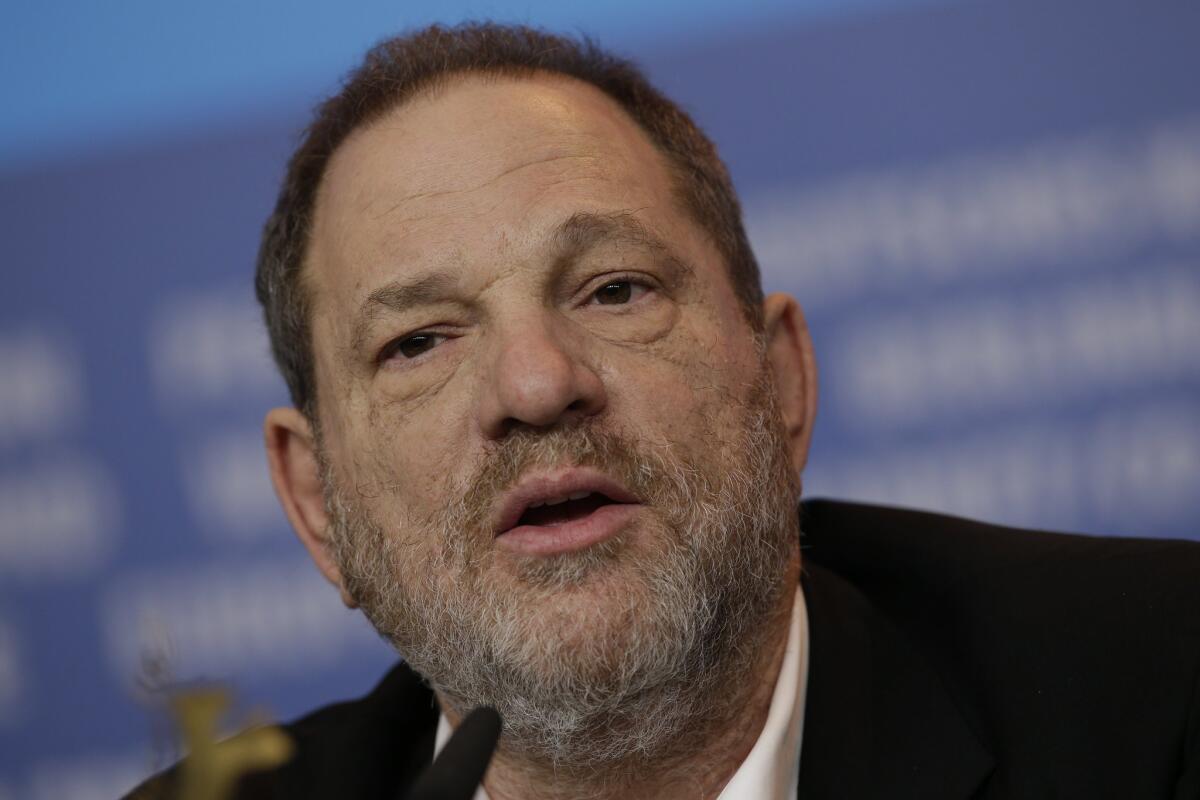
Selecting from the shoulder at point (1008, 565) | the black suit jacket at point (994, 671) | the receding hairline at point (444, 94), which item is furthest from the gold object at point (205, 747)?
the shoulder at point (1008, 565)

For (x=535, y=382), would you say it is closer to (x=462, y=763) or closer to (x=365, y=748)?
(x=462, y=763)

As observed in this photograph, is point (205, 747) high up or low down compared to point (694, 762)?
up

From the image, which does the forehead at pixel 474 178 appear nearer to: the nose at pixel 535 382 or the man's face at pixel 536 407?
the man's face at pixel 536 407

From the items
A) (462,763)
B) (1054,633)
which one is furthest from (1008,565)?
(462,763)

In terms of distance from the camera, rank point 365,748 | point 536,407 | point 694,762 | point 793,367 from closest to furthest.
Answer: point 536,407
point 694,762
point 793,367
point 365,748

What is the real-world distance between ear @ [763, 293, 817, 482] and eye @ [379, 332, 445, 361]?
25.6 inches

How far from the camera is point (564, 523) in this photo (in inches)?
80.4

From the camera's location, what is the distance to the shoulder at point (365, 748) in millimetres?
2805

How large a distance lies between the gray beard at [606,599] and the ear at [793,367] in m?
0.20

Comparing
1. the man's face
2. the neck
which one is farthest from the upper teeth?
the neck

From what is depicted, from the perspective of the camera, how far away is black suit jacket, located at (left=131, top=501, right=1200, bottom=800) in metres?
2.25

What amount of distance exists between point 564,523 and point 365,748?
1.06 metres

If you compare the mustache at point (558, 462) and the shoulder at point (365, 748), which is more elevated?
the mustache at point (558, 462)

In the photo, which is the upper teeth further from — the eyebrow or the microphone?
the microphone
